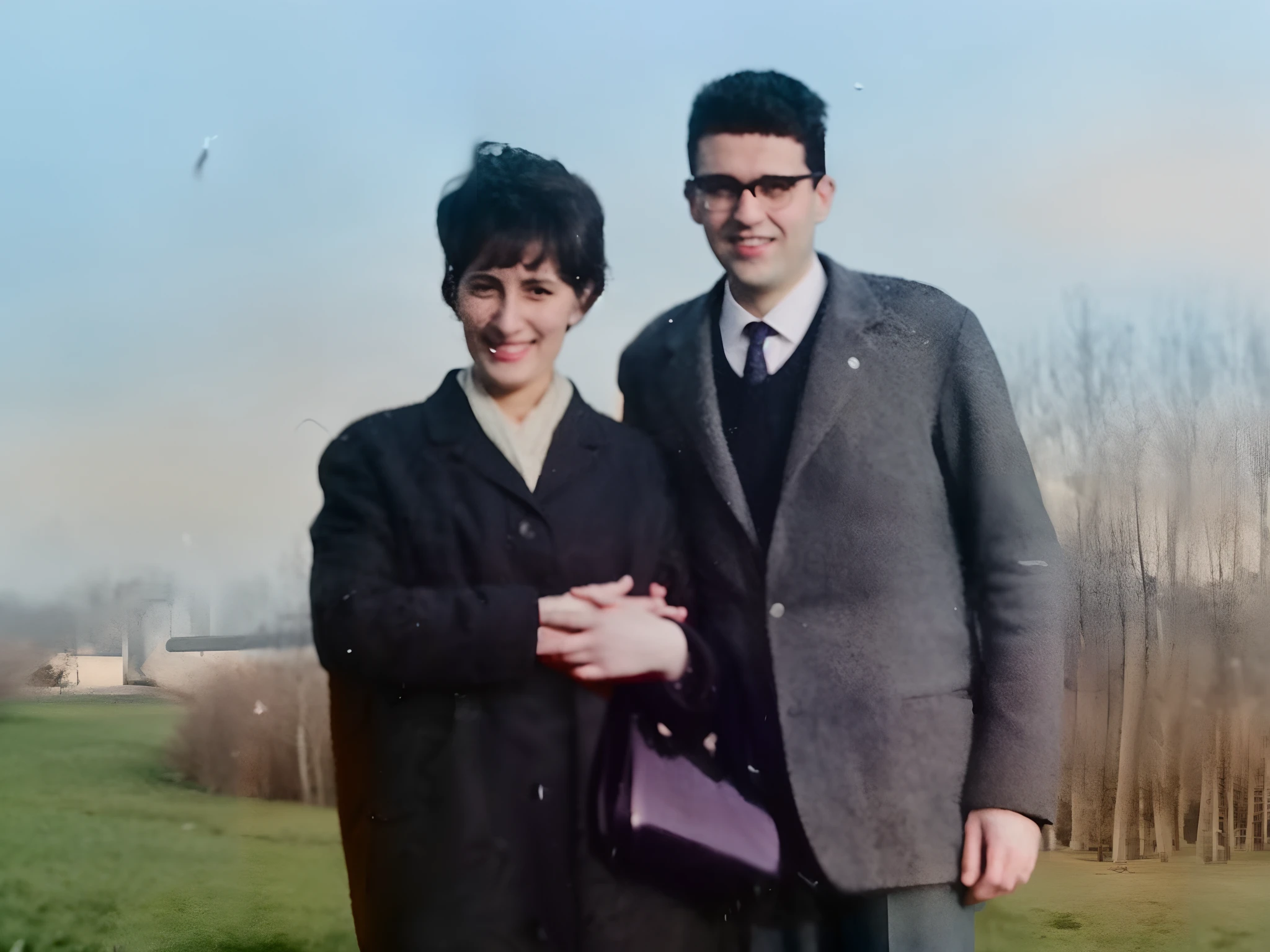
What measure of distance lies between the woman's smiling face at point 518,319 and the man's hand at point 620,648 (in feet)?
1.77

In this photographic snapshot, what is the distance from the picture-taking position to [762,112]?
223 centimetres

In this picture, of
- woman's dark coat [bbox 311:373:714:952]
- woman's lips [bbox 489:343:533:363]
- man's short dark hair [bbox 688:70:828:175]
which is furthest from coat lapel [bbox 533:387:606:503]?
man's short dark hair [bbox 688:70:828:175]

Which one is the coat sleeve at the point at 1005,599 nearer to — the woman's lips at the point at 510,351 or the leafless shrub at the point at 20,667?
the woman's lips at the point at 510,351

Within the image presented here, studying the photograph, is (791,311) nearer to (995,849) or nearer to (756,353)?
(756,353)

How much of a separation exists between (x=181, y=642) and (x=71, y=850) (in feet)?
2.18

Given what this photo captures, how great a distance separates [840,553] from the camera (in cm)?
212

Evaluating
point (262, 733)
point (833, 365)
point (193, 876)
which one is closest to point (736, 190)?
point (833, 365)

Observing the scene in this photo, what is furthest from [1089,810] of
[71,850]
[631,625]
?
[71,850]

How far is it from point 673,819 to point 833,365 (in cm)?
103

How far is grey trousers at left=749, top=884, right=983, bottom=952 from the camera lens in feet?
6.88

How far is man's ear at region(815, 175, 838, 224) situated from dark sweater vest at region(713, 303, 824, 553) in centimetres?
23

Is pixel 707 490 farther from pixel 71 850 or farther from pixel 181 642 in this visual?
pixel 71 850

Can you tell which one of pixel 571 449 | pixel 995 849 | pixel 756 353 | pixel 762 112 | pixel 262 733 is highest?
pixel 762 112

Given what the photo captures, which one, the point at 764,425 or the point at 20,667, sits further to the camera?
the point at 20,667
